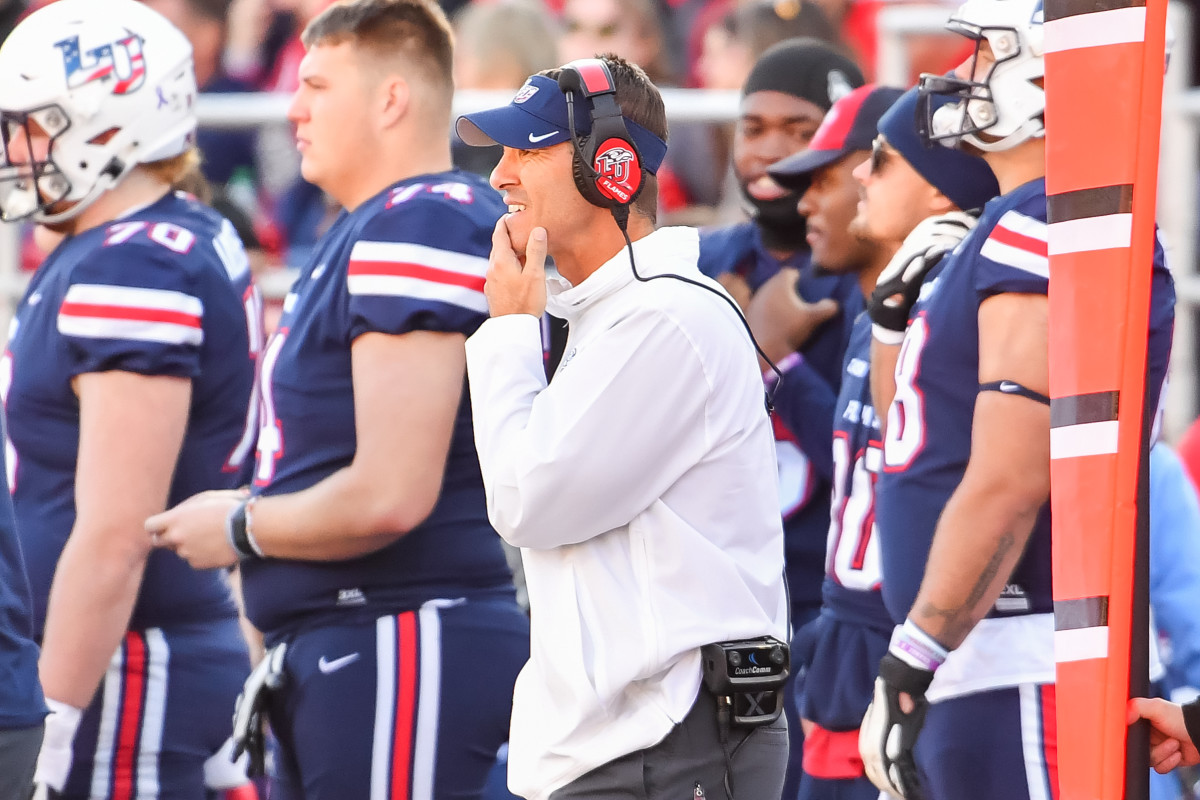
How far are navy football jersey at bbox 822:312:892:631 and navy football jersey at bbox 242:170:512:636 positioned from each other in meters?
0.79

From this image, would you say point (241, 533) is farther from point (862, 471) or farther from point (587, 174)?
point (862, 471)

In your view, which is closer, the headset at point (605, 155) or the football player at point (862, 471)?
the headset at point (605, 155)

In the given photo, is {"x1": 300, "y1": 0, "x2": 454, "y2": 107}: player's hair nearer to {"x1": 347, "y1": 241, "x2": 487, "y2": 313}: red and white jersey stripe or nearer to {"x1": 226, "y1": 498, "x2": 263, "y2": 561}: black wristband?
{"x1": 347, "y1": 241, "x2": 487, "y2": 313}: red and white jersey stripe

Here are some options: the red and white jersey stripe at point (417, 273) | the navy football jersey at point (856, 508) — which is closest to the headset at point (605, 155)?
the red and white jersey stripe at point (417, 273)

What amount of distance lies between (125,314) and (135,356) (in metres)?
0.10

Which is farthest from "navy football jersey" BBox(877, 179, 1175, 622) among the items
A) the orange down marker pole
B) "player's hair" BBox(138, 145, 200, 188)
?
"player's hair" BBox(138, 145, 200, 188)

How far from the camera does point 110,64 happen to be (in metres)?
4.03

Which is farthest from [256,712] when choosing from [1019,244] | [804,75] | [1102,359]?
[804,75]

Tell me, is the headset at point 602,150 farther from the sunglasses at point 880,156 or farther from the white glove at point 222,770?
the white glove at point 222,770

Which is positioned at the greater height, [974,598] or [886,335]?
[886,335]

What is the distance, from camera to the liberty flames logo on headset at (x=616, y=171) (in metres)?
2.68

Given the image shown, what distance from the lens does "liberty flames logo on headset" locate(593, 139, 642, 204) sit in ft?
8.80

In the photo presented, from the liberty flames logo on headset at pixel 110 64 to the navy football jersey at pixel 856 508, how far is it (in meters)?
1.83

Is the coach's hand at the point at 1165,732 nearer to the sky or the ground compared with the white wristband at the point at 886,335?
nearer to the ground
